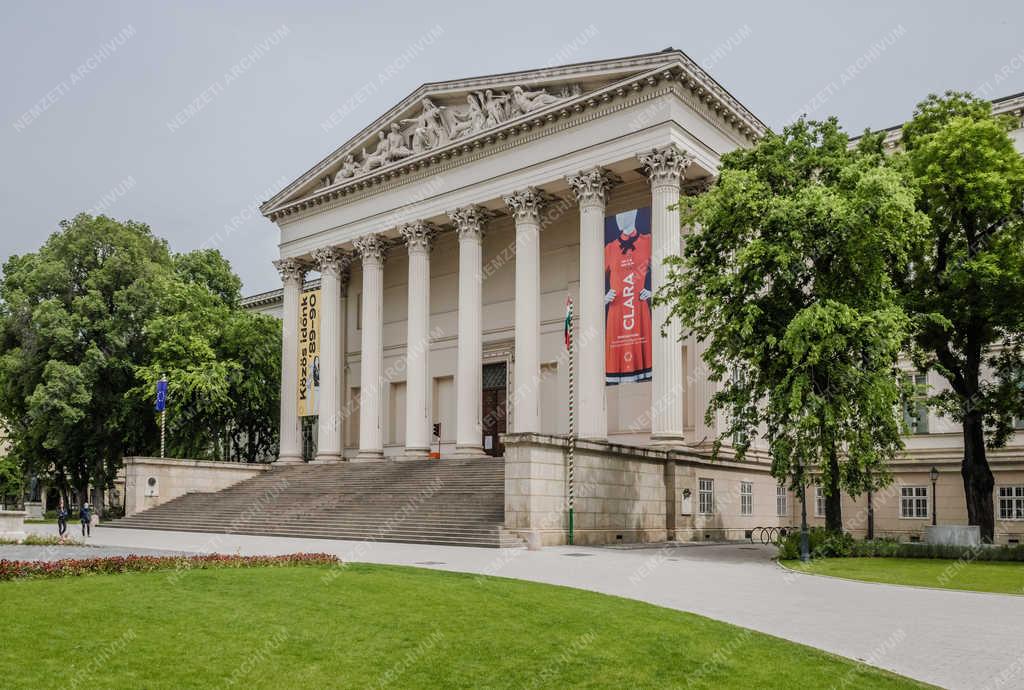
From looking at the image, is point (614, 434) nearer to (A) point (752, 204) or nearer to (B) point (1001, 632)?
(A) point (752, 204)

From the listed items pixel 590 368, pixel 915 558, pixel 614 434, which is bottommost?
pixel 915 558

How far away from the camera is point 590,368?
4025 centimetres

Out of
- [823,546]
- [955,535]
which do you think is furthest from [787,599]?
[955,535]

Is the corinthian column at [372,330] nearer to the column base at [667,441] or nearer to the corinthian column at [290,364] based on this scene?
the corinthian column at [290,364]

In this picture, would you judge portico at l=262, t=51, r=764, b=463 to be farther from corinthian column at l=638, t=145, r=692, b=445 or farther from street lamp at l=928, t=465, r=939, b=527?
street lamp at l=928, t=465, r=939, b=527

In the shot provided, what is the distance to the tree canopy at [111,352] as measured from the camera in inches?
2005

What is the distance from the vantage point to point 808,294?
97.0ft

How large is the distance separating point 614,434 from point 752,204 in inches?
767

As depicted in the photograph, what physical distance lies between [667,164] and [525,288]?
8.59 meters

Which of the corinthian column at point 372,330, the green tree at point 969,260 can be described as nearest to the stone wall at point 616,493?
the green tree at point 969,260

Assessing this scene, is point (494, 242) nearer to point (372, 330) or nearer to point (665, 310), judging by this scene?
point (372, 330)

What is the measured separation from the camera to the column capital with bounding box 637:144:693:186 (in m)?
38.5

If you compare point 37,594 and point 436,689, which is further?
point 37,594

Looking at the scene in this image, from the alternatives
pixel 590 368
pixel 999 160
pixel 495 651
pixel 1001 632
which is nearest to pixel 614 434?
pixel 590 368
